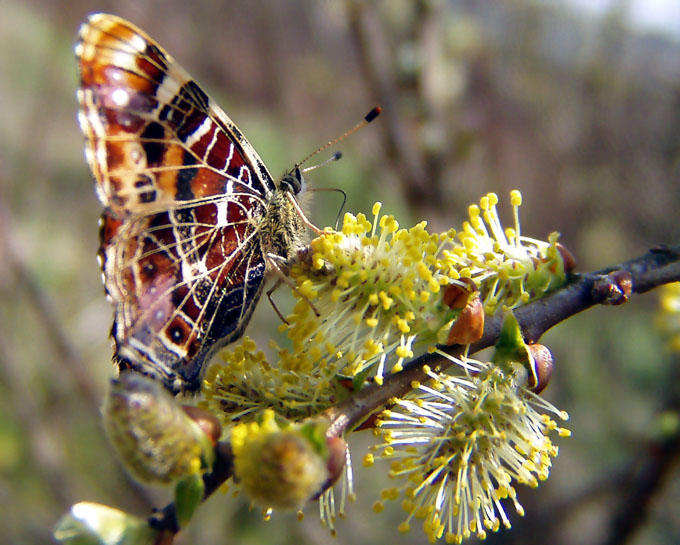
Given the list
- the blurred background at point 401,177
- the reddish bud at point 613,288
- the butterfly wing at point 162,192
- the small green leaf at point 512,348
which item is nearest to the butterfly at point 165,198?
the butterfly wing at point 162,192

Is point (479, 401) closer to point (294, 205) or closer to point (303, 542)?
point (294, 205)

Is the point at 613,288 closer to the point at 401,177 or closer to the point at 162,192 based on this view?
the point at 162,192

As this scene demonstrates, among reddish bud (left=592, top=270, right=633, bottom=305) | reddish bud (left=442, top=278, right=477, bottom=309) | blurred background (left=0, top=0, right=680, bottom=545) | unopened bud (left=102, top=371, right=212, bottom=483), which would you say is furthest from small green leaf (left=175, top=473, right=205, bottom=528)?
blurred background (left=0, top=0, right=680, bottom=545)

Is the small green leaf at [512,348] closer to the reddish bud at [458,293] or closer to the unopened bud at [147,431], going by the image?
the reddish bud at [458,293]

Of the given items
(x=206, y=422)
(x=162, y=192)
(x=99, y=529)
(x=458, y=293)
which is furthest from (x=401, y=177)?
(x=99, y=529)

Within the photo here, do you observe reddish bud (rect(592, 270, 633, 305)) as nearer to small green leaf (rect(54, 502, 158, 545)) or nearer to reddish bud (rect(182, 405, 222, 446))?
reddish bud (rect(182, 405, 222, 446))

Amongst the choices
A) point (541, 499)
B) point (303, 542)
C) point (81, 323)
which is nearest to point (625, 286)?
point (541, 499)
